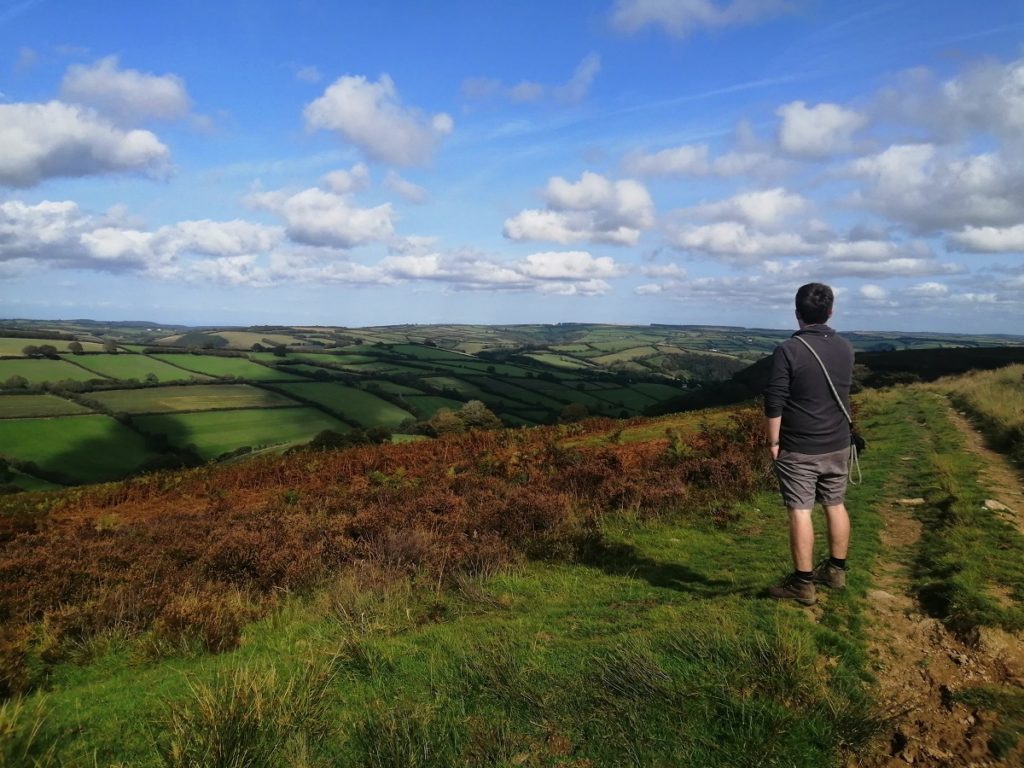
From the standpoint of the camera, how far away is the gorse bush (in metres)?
6.57

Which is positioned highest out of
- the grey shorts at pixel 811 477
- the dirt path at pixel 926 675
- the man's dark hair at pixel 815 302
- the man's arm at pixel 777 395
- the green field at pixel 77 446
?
the man's dark hair at pixel 815 302

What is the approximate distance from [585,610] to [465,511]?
187 inches

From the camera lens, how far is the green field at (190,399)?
161ft

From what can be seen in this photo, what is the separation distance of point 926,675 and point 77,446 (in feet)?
156

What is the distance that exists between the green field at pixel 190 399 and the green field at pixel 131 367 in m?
5.78

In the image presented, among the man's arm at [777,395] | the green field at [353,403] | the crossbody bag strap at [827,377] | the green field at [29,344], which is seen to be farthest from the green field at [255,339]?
the crossbody bag strap at [827,377]

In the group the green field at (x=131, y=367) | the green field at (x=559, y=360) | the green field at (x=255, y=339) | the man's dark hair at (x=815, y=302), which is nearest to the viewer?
the man's dark hair at (x=815, y=302)

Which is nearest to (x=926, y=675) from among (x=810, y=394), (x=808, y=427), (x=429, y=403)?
(x=808, y=427)

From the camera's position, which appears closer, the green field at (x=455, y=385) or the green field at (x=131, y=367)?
the green field at (x=131, y=367)

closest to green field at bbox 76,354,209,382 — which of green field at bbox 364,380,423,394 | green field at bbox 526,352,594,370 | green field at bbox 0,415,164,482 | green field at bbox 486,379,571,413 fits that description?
green field at bbox 364,380,423,394

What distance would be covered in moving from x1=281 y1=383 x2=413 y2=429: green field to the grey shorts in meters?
45.0

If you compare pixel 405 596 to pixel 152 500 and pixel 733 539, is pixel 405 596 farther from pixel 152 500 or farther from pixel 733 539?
pixel 152 500

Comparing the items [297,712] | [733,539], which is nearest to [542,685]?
[297,712]

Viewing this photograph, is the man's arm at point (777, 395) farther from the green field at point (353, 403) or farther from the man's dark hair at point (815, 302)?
the green field at point (353, 403)
